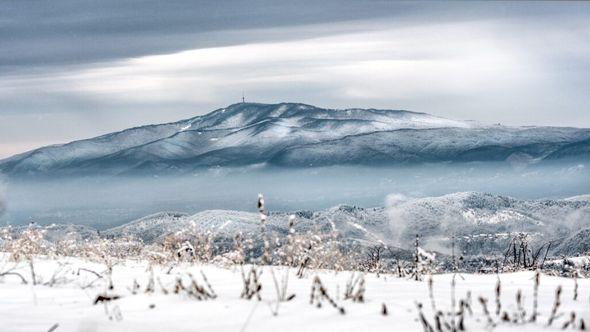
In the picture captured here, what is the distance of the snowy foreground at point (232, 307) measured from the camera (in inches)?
256

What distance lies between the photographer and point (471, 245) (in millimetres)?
60656

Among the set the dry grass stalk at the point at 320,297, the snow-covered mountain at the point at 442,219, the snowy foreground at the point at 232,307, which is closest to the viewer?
the snowy foreground at the point at 232,307

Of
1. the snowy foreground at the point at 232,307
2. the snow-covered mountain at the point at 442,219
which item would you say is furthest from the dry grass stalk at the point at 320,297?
the snow-covered mountain at the point at 442,219

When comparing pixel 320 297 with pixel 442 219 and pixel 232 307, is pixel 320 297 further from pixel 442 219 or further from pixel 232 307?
pixel 442 219

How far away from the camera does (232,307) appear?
7.14 metres

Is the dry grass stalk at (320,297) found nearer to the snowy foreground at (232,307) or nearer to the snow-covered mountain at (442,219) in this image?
the snowy foreground at (232,307)

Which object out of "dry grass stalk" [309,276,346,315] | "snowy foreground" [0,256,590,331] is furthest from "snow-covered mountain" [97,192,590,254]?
→ "dry grass stalk" [309,276,346,315]

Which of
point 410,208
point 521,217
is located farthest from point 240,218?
point 521,217

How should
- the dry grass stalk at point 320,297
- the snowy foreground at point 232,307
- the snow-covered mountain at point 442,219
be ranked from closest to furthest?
the snowy foreground at point 232,307
the dry grass stalk at point 320,297
the snow-covered mountain at point 442,219

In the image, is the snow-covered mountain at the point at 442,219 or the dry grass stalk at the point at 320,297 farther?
the snow-covered mountain at the point at 442,219

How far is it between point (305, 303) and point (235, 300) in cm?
65

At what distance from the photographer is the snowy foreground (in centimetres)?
651

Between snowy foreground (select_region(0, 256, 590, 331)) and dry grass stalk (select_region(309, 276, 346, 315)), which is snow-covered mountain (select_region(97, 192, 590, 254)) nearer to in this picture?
snowy foreground (select_region(0, 256, 590, 331))

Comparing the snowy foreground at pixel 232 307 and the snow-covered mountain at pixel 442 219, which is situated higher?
the snowy foreground at pixel 232 307
